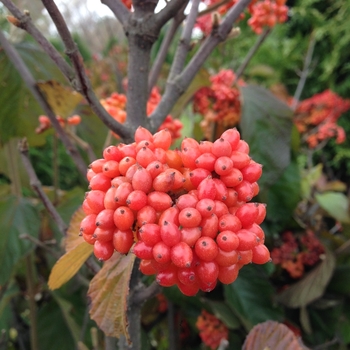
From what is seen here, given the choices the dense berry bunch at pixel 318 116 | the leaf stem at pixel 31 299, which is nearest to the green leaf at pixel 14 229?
the leaf stem at pixel 31 299

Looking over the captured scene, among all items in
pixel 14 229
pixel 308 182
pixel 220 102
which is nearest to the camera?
pixel 14 229

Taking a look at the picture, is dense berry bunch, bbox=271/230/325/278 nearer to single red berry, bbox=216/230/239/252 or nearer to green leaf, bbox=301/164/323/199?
green leaf, bbox=301/164/323/199

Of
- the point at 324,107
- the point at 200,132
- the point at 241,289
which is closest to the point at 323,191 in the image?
the point at 324,107

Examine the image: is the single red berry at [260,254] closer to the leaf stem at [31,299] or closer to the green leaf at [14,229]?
the green leaf at [14,229]

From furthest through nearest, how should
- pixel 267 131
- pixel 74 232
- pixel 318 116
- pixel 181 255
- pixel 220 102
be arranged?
pixel 318 116, pixel 220 102, pixel 267 131, pixel 74 232, pixel 181 255

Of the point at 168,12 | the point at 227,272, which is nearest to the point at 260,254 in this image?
the point at 227,272

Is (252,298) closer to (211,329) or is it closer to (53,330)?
(211,329)
